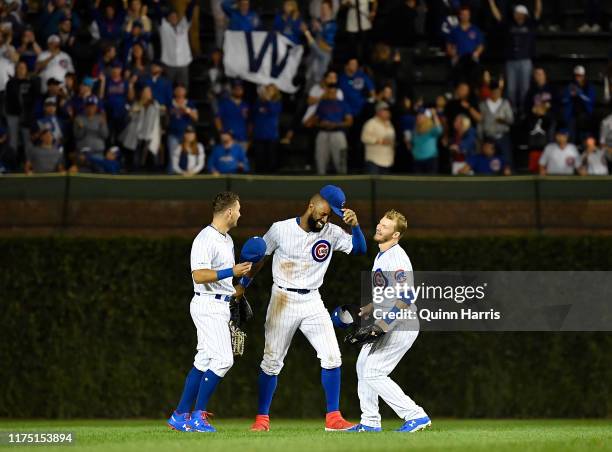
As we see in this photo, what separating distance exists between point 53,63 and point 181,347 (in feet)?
20.7

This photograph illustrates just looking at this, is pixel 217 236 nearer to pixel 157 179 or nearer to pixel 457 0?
pixel 157 179

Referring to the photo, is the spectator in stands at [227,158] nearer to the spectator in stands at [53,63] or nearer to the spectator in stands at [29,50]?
→ the spectator in stands at [53,63]

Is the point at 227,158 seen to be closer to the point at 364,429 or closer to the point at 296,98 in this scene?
the point at 296,98

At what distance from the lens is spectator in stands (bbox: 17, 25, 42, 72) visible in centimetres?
2048

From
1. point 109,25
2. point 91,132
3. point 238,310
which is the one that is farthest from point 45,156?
point 238,310

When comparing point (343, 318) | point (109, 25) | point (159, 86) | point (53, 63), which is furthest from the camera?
point (109, 25)

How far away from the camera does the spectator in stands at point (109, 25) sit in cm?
2100

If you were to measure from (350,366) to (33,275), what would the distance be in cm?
403

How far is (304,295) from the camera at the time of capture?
12.3 metres

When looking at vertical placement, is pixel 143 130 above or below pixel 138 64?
below

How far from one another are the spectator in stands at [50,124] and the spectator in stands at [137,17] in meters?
1.91

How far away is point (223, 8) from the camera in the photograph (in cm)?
2109

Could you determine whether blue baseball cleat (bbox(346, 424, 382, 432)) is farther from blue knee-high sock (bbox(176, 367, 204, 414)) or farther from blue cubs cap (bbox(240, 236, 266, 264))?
blue cubs cap (bbox(240, 236, 266, 264))

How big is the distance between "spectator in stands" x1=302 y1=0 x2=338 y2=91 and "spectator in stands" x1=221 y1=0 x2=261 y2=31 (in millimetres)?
806
